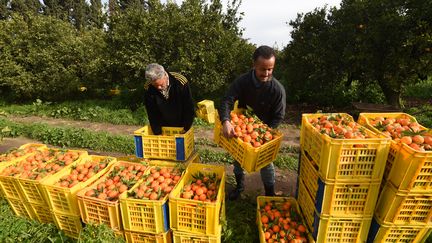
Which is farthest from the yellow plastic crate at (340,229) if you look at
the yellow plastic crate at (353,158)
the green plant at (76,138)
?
the green plant at (76,138)

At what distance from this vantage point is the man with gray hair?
4.20 meters

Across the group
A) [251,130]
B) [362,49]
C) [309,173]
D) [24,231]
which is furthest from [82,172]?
[362,49]

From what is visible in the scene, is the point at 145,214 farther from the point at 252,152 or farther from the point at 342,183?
the point at 342,183

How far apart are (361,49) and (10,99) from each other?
16.6m

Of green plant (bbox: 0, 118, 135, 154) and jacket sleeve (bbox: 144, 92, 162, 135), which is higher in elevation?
jacket sleeve (bbox: 144, 92, 162, 135)

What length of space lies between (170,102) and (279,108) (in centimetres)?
175

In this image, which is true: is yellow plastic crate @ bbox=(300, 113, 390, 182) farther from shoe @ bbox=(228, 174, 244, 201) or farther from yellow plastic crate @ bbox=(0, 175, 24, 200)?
yellow plastic crate @ bbox=(0, 175, 24, 200)

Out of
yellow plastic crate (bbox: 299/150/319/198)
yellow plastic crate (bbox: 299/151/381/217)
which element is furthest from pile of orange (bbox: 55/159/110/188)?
yellow plastic crate (bbox: 299/151/381/217)

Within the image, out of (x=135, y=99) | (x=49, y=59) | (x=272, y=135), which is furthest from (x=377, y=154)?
(x=49, y=59)

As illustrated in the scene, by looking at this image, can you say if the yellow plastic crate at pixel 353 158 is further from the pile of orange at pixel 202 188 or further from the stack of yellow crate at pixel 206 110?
the stack of yellow crate at pixel 206 110

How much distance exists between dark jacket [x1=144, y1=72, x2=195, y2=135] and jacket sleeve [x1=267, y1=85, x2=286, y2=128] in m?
1.34

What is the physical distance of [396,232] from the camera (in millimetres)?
2861

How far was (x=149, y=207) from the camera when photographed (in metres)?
2.99

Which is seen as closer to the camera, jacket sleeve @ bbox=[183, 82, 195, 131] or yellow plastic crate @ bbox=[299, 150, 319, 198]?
yellow plastic crate @ bbox=[299, 150, 319, 198]
